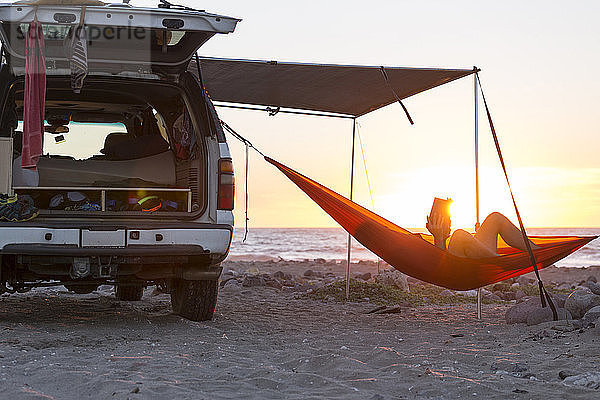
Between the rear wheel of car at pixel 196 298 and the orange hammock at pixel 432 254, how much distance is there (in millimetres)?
1152

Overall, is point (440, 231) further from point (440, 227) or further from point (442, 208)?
point (442, 208)

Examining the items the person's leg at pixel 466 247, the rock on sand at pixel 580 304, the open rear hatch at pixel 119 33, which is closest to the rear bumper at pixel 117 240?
the open rear hatch at pixel 119 33

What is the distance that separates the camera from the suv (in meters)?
4.07

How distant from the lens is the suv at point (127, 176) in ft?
13.3

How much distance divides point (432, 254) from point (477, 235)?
0.51 meters

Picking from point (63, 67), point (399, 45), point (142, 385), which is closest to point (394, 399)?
point (142, 385)

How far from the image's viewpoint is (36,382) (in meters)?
3.00

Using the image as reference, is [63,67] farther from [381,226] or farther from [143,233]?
[381,226]

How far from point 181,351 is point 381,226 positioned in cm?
187

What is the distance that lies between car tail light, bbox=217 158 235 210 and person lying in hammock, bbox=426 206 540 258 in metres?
1.53

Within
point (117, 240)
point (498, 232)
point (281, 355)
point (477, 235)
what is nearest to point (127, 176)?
point (117, 240)

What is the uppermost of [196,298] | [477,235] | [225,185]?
[225,185]

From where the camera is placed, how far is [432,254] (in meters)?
4.83

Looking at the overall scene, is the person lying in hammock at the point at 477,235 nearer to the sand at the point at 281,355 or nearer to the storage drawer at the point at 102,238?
the sand at the point at 281,355
